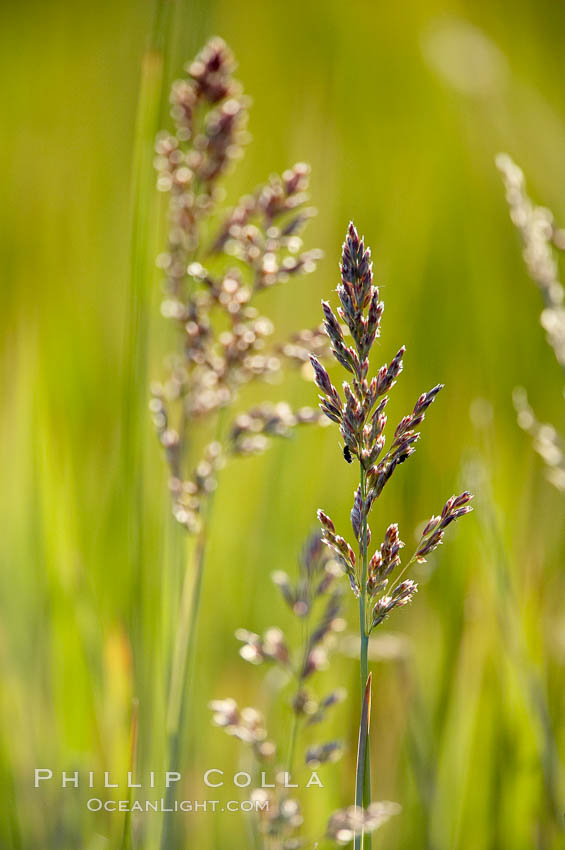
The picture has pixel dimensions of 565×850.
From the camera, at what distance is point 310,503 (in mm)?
1112

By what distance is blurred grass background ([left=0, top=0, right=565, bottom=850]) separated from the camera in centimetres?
83

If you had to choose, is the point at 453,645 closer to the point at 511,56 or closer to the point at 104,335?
the point at 104,335

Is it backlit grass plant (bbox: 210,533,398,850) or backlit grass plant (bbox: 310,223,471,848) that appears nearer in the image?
backlit grass plant (bbox: 310,223,471,848)

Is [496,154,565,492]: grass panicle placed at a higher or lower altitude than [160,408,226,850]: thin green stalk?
higher

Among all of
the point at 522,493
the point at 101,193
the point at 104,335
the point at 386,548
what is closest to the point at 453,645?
the point at 522,493

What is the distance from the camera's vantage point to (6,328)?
66.7 inches

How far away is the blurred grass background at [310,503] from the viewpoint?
828mm

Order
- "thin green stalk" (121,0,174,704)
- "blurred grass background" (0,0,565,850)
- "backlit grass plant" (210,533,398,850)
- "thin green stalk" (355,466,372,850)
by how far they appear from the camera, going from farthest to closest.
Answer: "blurred grass background" (0,0,565,850), "thin green stalk" (121,0,174,704), "backlit grass plant" (210,533,398,850), "thin green stalk" (355,466,372,850)

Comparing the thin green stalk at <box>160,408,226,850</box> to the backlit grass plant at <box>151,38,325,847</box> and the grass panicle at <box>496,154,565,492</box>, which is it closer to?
the backlit grass plant at <box>151,38,325,847</box>

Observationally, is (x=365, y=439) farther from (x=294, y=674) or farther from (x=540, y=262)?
(x=540, y=262)

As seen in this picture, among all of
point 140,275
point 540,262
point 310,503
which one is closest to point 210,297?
point 140,275

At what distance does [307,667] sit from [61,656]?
0.45 meters

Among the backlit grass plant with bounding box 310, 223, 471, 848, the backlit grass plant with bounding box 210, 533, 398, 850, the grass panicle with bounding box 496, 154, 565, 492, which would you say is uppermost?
the grass panicle with bounding box 496, 154, 565, 492

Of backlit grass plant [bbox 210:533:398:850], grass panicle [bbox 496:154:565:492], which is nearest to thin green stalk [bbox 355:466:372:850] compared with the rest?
backlit grass plant [bbox 210:533:398:850]
